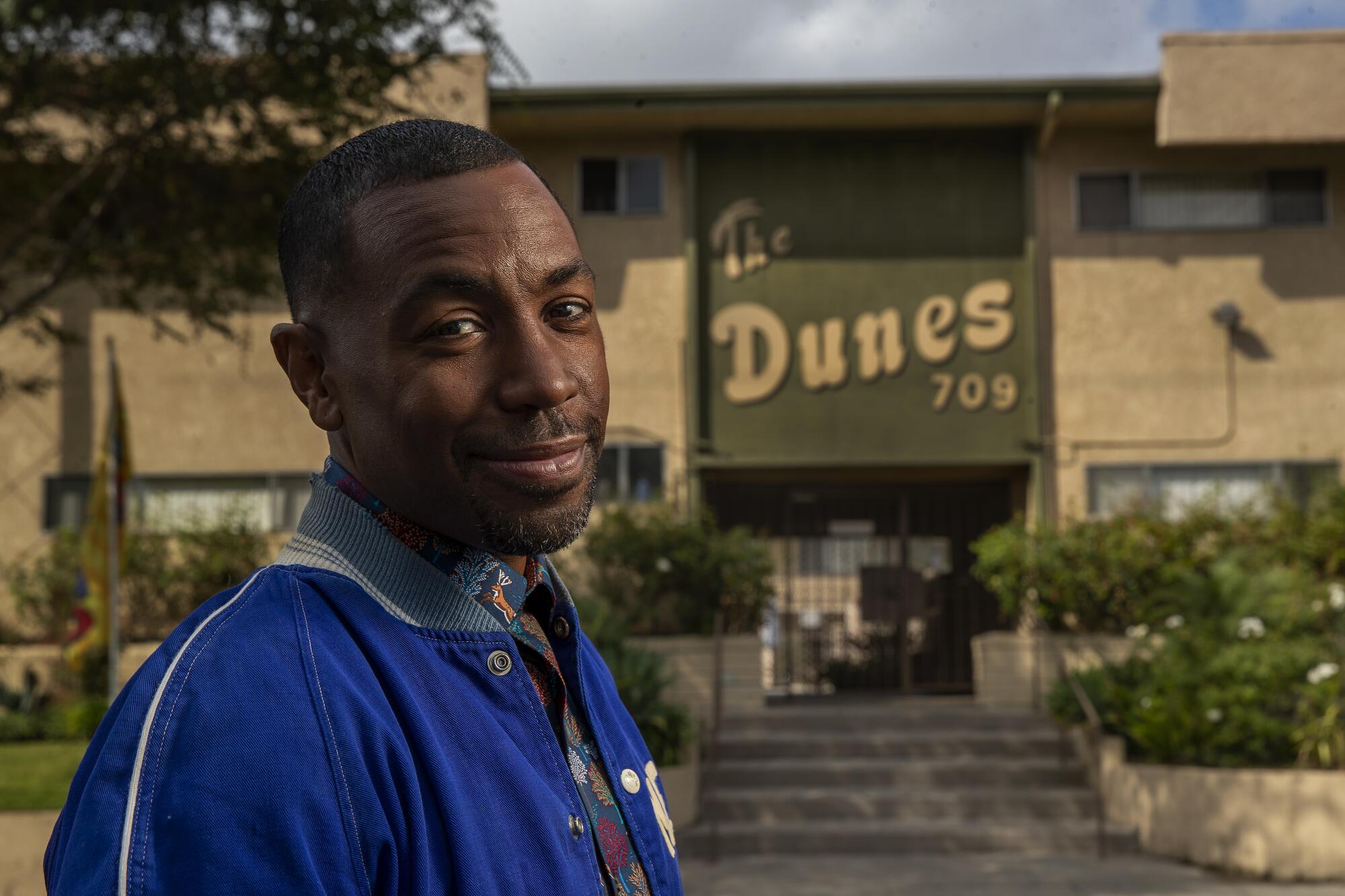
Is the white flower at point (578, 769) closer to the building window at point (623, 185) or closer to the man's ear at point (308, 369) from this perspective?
the man's ear at point (308, 369)

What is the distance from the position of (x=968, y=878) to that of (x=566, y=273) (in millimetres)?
8834

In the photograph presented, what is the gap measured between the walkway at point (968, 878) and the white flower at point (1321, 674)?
143cm

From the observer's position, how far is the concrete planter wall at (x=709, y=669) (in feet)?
44.1

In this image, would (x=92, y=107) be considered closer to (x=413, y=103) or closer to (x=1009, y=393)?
(x=413, y=103)

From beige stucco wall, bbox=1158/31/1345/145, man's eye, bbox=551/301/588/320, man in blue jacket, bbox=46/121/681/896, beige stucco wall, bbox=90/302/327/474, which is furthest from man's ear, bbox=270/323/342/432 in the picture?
beige stucco wall, bbox=1158/31/1345/145

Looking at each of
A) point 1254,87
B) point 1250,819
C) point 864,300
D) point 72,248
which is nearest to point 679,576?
point 864,300

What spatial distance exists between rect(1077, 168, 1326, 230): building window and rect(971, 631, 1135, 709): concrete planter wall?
518 centimetres

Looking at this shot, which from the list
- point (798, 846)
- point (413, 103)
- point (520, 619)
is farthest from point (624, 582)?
point (520, 619)

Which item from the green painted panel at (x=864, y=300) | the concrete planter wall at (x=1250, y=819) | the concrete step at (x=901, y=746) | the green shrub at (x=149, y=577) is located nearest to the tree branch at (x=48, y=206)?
the green shrub at (x=149, y=577)

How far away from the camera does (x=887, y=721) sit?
12.9 meters

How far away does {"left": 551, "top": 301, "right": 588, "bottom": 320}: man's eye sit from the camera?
147 cm

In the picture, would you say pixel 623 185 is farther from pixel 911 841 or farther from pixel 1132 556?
pixel 911 841

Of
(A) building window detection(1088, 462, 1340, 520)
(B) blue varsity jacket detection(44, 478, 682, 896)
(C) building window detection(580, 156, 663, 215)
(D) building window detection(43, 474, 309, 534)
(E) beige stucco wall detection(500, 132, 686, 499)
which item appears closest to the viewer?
(B) blue varsity jacket detection(44, 478, 682, 896)

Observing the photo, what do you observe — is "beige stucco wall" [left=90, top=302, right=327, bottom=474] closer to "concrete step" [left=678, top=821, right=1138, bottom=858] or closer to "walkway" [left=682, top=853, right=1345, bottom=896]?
"concrete step" [left=678, top=821, right=1138, bottom=858]
